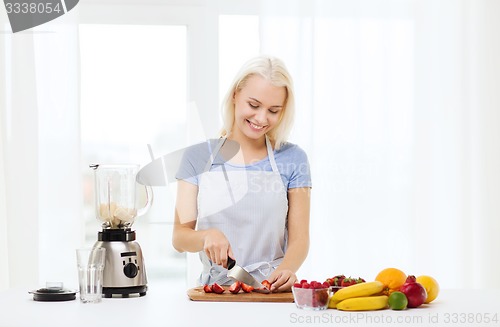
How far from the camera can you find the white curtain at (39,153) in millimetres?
3871

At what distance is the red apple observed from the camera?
2.09 m

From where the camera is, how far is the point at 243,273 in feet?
7.63

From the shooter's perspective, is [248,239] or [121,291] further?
[248,239]

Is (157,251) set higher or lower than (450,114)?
lower

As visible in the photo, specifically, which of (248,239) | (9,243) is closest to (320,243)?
(248,239)

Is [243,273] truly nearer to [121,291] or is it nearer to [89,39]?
[121,291]

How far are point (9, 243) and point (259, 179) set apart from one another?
172 cm

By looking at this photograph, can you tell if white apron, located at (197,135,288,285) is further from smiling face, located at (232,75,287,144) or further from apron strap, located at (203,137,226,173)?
smiling face, located at (232,75,287,144)

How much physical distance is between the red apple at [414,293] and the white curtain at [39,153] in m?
2.25

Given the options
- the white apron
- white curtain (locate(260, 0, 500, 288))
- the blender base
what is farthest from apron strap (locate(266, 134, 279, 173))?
white curtain (locate(260, 0, 500, 288))

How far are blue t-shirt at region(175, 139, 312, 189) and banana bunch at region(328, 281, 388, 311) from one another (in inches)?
29.5

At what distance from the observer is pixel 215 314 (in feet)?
6.63
